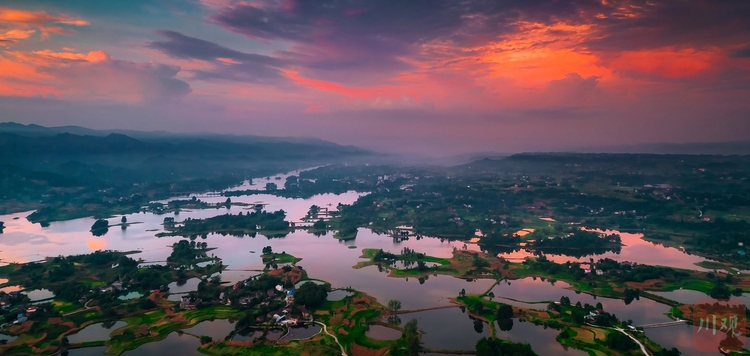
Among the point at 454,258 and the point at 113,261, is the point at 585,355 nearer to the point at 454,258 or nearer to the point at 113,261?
the point at 454,258

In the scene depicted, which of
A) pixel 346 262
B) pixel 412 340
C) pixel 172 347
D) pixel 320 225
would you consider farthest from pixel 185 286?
pixel 320 225

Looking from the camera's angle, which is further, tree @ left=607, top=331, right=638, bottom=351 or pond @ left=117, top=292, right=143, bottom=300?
pond @ left=117, top=292, right=143, bottom=300

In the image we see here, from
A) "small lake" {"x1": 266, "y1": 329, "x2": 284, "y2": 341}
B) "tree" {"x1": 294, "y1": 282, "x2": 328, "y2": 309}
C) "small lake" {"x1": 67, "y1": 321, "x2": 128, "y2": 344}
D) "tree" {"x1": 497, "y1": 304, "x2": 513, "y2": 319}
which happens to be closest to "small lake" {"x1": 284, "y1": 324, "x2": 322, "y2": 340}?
"small lake" {"x1": 266, "y1": 329, "x2": 284, "y2": 341}

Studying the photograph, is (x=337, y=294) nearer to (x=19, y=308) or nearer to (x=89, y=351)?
(x=89, y=351)

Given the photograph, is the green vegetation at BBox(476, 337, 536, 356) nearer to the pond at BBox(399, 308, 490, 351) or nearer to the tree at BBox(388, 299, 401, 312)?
the pond at BBox(399, 308, 490, 351)

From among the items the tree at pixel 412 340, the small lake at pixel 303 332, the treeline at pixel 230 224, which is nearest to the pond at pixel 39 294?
the treeline at pixel 230 224

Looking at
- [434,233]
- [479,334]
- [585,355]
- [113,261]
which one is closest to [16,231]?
[113,261]
